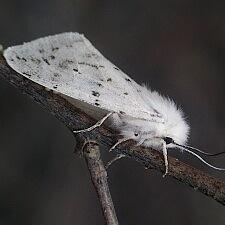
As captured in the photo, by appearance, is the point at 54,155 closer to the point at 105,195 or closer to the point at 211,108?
the point at 211,108

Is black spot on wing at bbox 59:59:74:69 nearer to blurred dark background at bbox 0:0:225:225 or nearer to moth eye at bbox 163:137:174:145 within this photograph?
moth eye at bbox 163:137:174:145

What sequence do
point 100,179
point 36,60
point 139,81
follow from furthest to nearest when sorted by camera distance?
point 139,81
point 36,60
point 100,179

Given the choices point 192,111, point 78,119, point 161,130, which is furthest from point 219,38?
point 78,119

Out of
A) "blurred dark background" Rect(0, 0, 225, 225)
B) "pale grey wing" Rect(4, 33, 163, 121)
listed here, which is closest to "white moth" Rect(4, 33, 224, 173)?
"pale grey wing" Rect(4, 33, 163, 121)

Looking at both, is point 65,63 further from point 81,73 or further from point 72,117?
point 72,117

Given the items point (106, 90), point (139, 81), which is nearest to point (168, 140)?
point (106, 90)

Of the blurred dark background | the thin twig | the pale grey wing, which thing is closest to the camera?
the thin twig

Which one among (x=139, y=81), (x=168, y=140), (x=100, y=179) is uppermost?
(x=139, y=81)
